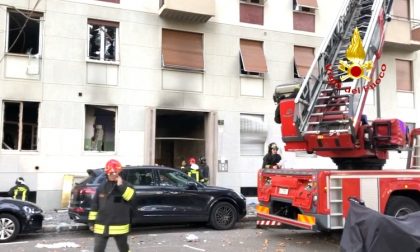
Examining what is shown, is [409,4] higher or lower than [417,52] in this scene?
higher

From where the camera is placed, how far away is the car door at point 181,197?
36.0ft

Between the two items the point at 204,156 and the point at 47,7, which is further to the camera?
the point at 204,156

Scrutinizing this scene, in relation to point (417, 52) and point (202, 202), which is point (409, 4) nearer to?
point (417, 52)

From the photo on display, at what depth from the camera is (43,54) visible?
15.6 m

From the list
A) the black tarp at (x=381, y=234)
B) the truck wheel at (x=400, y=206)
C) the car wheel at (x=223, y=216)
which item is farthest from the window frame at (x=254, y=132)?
the black tarp at (x=381, y=234)

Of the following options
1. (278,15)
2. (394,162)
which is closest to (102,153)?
(278,15)

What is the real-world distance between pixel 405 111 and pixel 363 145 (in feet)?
44.3

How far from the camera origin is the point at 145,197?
Answer: 10.7 m

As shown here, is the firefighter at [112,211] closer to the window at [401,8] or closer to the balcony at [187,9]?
the balcony at [187,9]

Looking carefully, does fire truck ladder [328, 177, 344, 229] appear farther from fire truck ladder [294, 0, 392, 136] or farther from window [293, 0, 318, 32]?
window [293, 0, 318, 32]

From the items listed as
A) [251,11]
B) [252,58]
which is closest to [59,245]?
[252,58]

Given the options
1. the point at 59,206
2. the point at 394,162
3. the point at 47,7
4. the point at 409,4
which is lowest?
the point at 59,206

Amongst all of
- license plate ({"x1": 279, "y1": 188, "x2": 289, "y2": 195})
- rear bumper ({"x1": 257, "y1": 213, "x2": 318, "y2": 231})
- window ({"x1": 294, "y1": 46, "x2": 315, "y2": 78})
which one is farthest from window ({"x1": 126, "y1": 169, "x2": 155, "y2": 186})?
window ({"x1": 294, "y1": 46, "x2": 315, "y2": 78})

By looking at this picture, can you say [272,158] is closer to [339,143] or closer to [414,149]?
[339,143]
